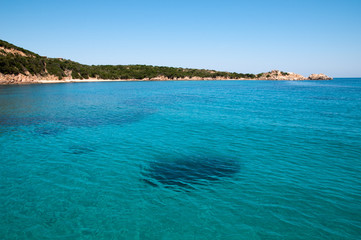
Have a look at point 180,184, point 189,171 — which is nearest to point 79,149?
point 189,171

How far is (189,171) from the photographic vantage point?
13.9 meters

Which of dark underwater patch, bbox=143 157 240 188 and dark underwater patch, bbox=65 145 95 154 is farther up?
dark underwater patch, bbox=143 157 240 188

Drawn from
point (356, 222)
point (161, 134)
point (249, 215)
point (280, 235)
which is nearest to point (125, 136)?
point (161, 134)

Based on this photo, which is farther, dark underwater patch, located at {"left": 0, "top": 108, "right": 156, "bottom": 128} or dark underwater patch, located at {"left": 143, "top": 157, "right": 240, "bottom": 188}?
dark underwater patch, located at {"left": 0, "top": 108, "right": 156, "bottom": 128}

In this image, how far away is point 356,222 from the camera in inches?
366

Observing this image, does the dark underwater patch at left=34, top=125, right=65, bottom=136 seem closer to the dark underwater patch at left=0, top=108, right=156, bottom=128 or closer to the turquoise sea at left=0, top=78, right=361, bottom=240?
the dark underwater patch at left=0, top=108, right=156, bottom=128

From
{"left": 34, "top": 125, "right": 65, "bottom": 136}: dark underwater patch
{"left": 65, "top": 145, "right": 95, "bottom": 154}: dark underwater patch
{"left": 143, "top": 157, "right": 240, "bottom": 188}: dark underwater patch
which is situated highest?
{"left": 143, "top": 157, "right": 240, "bottom": 188}: dark underwater patch

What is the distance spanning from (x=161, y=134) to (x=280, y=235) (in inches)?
599

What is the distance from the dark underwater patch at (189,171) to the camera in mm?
12662

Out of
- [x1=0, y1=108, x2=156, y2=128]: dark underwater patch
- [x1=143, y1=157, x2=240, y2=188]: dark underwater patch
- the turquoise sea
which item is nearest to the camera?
the turquoise sea

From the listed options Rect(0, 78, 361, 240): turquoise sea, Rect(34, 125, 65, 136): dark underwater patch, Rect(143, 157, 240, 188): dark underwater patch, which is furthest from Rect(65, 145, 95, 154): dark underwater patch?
Rect(143, 157, 240, 188): dark underwater patch

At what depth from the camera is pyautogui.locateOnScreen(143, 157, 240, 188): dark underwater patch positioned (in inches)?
498

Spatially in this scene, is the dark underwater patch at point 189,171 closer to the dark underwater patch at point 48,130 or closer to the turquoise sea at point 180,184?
the turquoise sea at point 180,184

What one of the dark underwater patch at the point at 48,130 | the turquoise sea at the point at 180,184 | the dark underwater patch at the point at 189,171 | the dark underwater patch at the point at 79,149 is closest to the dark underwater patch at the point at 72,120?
the dark underwater patch at the point at 48,130
